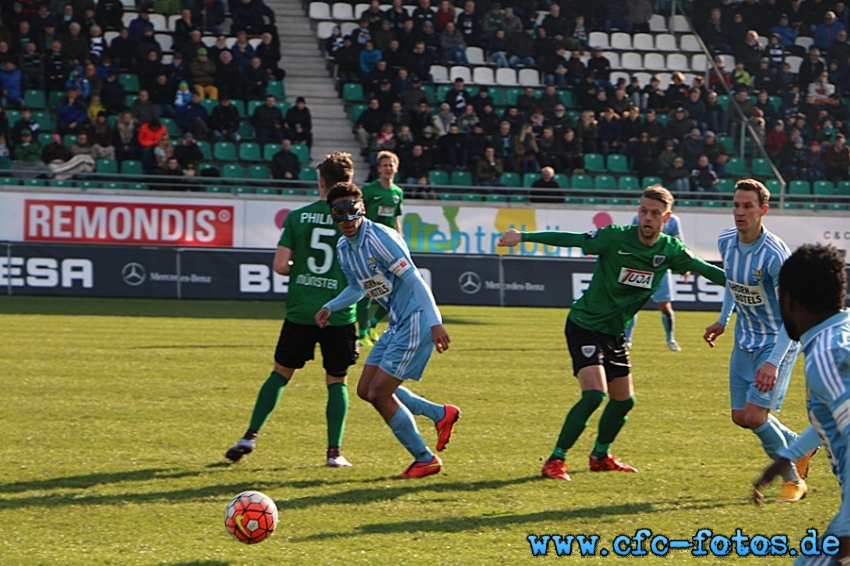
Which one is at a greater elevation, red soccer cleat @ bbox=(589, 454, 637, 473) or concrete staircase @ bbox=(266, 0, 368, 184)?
concrete staircase @ bbox=(266, 0, 368, 184)

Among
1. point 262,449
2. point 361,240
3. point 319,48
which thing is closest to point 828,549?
point 361,240

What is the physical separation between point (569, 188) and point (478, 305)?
5.05 m

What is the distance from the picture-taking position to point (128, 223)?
24.0 m

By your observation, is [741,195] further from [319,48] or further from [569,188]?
[319,48]

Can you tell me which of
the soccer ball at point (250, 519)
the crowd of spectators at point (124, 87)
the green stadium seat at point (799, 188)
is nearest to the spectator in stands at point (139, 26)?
the crowd of spectators at point (124, 87)

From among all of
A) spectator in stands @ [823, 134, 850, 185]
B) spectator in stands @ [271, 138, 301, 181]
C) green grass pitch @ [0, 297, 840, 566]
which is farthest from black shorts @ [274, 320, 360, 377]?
spectator in stands @ [823, 134, 850, 185]

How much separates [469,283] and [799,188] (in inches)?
358

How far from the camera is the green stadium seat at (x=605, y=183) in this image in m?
26.7

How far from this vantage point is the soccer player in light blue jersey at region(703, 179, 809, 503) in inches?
296

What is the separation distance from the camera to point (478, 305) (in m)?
22.5

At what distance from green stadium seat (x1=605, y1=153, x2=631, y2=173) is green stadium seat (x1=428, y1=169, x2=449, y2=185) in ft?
12.7

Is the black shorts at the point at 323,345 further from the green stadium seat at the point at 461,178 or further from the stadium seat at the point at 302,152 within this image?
the stadium seat at the point at 302,152

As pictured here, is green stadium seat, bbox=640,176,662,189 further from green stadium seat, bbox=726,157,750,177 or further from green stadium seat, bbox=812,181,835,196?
green stadium seat, bbox=812,181,835,196

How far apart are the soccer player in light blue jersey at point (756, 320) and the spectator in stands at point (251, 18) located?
71.5 ft
